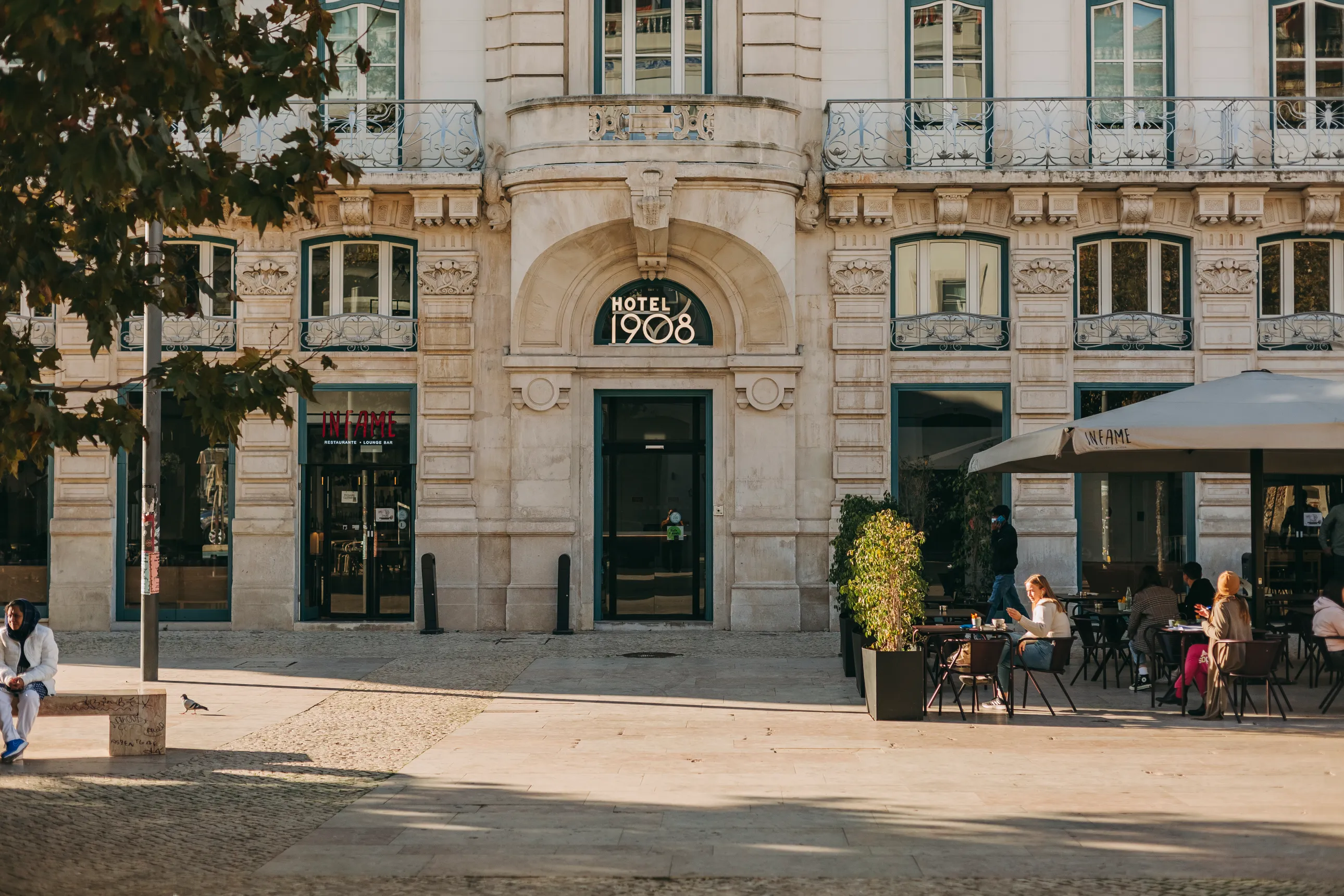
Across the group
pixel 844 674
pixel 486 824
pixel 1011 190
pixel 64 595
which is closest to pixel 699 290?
pixel 1011 190

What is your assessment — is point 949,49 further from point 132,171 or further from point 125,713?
point 132,171

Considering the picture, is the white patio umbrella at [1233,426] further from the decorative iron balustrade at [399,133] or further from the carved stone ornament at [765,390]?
the decorative iron balustrade at [399,133]

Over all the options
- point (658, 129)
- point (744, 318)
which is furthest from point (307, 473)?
point (658, 129)

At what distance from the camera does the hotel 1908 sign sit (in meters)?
21.1

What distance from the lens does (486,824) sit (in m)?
8.59

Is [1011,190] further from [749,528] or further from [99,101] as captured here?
[99,101]

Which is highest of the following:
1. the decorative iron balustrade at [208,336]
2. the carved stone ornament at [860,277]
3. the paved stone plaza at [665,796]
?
the carved stone ornament at [860,277]

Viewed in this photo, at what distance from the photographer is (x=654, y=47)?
20.8 m

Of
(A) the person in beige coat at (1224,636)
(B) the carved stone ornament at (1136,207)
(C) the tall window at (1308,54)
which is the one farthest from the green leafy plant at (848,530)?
(C) the tall window at (1308,54)

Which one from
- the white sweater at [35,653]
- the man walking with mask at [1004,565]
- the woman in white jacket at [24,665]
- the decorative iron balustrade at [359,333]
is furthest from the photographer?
the decorative iron balustrade at [359,333]

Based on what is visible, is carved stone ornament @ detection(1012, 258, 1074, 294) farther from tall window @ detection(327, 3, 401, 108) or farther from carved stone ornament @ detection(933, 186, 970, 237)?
tall window @ detection(327, 3, 401, 108)

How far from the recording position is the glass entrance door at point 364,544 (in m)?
21.0

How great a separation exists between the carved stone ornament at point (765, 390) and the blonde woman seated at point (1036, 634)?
736 centimetres

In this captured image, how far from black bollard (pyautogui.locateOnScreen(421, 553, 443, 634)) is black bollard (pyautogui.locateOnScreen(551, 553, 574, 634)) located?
1659 mm
